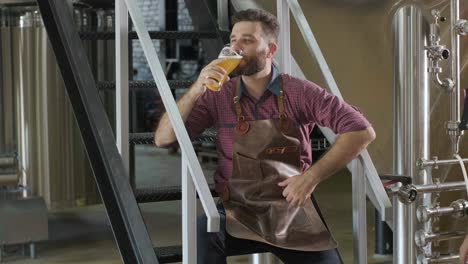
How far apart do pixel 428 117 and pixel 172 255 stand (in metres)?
1.58

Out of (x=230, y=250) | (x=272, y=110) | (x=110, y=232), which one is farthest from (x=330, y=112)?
(x=110, y=232)

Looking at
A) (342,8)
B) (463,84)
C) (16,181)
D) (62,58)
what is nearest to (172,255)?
(62,58)

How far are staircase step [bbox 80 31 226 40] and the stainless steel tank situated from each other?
1779 mm

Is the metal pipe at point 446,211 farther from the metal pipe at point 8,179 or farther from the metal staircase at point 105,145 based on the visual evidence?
the metal pipe at point 8,179

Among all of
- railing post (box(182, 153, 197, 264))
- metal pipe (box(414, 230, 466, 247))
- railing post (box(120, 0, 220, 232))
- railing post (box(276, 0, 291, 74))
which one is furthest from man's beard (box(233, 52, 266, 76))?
metal pipe (box(414, 230, 466, 247))

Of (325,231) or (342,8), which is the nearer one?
(325,231)

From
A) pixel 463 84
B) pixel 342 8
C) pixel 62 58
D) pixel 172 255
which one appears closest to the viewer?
pixel 172 255

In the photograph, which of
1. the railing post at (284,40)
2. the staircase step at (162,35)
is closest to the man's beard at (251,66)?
the railing post at (284,40)

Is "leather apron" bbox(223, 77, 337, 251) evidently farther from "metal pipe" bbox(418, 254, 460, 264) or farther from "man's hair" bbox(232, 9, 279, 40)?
"metal pipe" bbox(418, 254, 460, 264)

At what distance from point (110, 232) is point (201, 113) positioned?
11.5 ft

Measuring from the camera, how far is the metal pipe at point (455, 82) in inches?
146

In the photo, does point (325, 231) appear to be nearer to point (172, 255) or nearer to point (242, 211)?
point (242, 211)

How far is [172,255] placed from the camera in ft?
9.08

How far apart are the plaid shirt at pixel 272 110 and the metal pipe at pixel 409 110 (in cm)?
109
